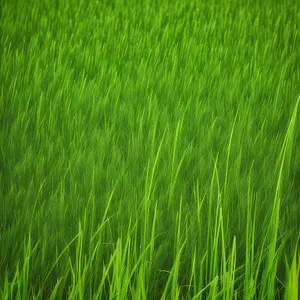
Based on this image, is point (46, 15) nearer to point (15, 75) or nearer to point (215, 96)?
point (15, 75)

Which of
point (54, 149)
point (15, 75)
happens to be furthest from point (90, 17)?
point (54, 149)

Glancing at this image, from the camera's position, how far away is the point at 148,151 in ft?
5.63

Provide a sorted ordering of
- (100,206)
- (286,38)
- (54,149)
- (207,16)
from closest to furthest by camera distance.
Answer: (100,206) < (54,149) < (286,38) < (207,16)

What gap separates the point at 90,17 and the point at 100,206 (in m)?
1.95

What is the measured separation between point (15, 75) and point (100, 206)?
1075mm

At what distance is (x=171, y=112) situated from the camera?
2062 mm

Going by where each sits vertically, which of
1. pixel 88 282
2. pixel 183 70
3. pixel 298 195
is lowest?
pixel 88 282

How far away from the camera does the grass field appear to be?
3.65 feet

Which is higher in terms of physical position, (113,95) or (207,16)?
(207,16)

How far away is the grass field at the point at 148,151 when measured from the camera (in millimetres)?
1113

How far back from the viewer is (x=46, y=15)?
3264 mm

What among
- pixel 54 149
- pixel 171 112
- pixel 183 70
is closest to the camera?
pixel 54 149

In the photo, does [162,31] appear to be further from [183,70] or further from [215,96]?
[215,96]

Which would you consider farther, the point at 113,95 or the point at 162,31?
the point at 162,31
